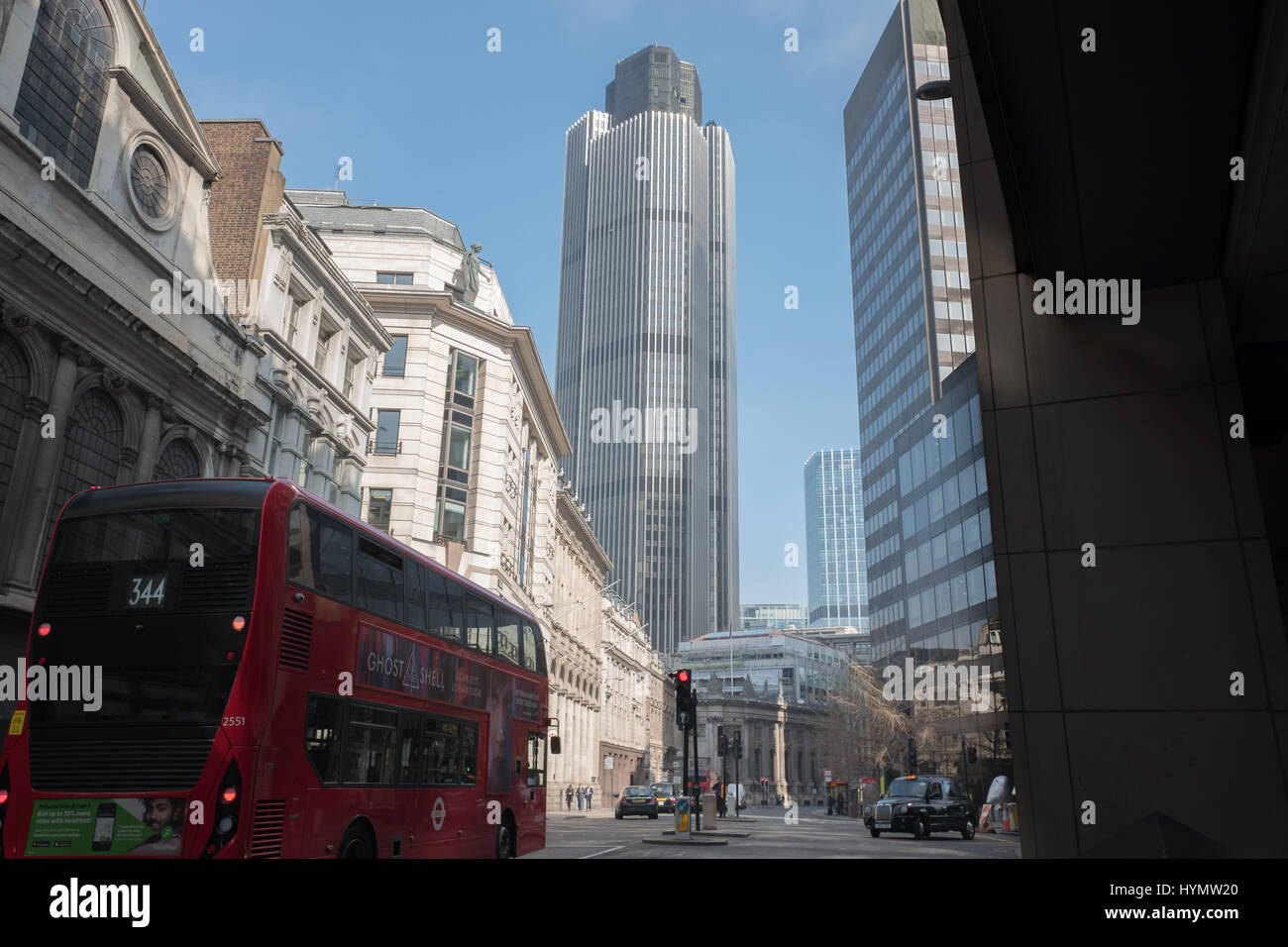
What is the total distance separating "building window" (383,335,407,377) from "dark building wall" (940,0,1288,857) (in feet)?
119

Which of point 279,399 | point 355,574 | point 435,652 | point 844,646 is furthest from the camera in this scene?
point 844,646

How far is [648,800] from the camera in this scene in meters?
45.6

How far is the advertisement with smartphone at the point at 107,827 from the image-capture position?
893 centimetres

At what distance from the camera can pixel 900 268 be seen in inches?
2729

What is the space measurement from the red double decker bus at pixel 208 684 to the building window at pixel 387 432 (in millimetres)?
31321

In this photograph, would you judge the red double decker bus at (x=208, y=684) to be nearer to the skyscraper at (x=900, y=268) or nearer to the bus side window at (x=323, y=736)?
the bus side window at (x=323, y=736)

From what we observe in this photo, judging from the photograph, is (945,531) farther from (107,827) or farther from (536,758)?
(107,827)

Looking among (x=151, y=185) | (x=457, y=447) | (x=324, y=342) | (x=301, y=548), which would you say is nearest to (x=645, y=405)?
(x=457, y=447)

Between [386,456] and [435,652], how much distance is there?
3000 centimetres

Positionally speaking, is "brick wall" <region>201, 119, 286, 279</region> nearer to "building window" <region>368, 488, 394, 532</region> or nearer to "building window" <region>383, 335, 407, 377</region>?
"building window" <region>383, 335, 407, 377</region>

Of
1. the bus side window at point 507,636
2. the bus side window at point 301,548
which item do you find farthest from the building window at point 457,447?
the bus side window at point 301,548

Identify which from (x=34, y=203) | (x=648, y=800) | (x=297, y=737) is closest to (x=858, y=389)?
(x=648, y=800)

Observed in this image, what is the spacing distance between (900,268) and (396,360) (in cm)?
4173
